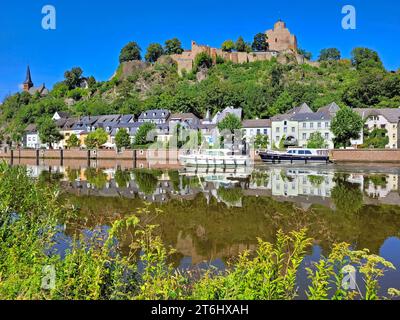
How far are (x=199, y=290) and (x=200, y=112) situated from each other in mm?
90352

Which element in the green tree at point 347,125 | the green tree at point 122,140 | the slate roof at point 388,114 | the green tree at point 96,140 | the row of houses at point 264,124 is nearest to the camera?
the green tree at point 347,125

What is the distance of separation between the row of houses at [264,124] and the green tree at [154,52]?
4410 centimetres

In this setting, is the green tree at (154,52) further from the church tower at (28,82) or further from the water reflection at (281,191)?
the water reflection at (281,191)

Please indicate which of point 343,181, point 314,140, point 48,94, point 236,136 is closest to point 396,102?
point 314,140

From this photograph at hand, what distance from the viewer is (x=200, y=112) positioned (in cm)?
9588

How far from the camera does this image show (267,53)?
129 meters

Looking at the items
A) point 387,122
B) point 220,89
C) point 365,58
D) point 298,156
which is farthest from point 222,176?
→ point 365,58

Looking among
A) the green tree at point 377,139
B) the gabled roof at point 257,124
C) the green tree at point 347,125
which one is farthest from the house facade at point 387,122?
the gabled roof at point 257,124

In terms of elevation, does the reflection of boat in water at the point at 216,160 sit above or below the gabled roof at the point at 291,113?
below

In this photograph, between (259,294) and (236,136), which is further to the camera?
(236,136)

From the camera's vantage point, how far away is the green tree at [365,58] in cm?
11538

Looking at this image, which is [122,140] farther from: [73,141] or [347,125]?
[347,125]

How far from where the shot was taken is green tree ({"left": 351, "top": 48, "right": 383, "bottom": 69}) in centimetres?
11538
